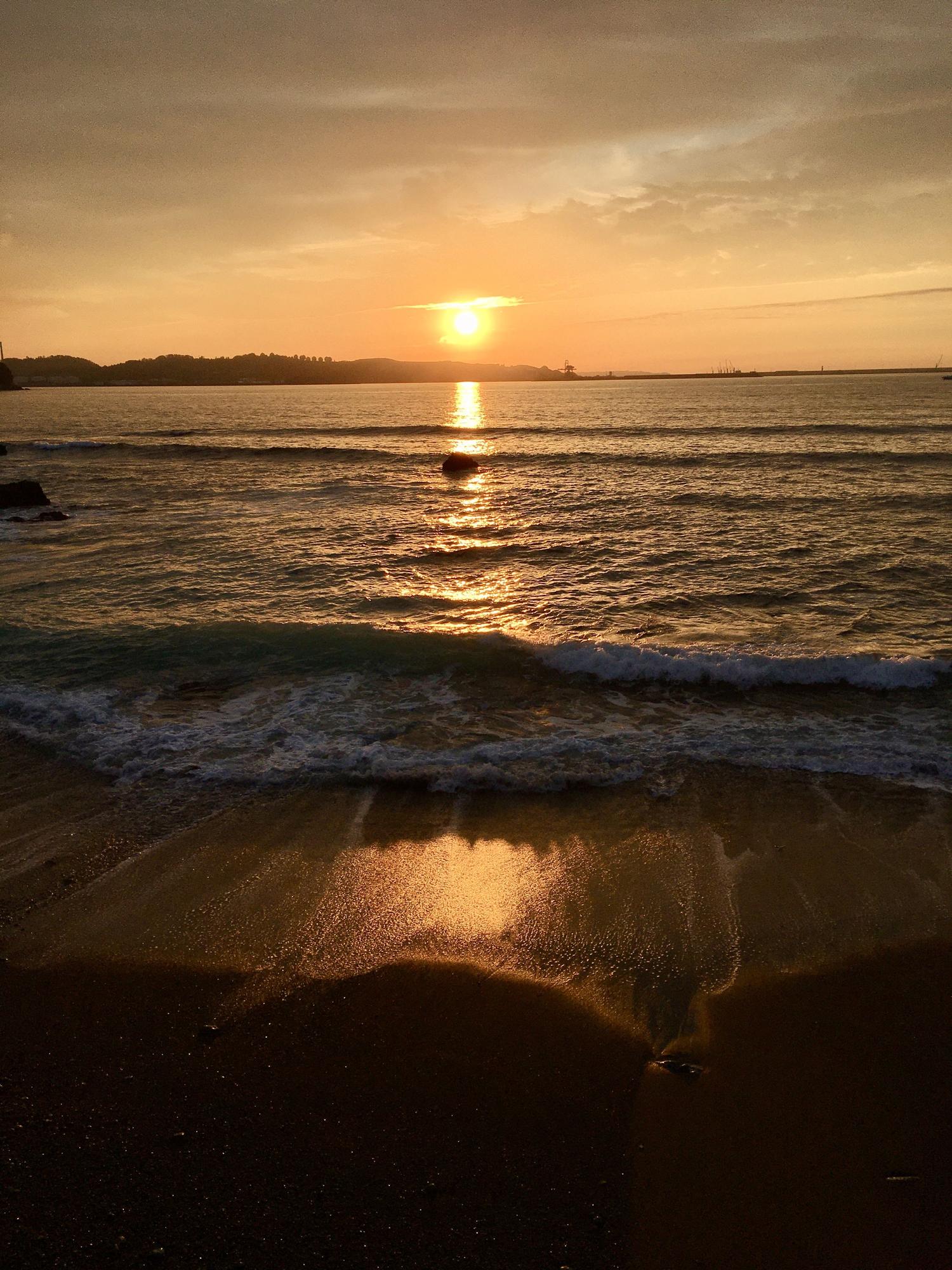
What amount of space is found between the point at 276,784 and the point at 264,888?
2.02 meters

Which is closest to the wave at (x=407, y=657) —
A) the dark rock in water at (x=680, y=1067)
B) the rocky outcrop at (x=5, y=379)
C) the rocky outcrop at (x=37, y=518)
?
the dark rock in water at (x=680, y=1067)

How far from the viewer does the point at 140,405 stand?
11381 cm

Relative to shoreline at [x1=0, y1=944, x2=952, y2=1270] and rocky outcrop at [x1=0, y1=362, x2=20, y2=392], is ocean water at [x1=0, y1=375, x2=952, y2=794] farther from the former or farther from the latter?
rocky outcrop at [x1=0, y1=362, x2=20, y2=392]

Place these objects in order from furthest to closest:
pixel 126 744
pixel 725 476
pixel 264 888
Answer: pixel 725 476 → pixel 126 744 → pixel 264 888

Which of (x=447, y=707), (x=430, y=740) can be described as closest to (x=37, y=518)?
(x=447, y=707)

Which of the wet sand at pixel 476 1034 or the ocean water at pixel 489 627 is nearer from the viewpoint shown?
the wet sand at pixel 476 1034

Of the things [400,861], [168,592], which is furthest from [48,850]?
[168,592]

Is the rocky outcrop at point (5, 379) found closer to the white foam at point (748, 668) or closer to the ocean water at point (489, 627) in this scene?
the ocean water at point (489, 627)

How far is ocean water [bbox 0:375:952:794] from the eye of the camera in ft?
30.1

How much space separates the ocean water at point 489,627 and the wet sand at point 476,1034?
145cm

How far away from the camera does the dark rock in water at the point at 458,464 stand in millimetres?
38469

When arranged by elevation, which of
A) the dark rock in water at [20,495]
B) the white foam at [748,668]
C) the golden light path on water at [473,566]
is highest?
the dark rock in water at [20,495]

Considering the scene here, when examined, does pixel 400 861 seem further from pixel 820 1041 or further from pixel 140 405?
pixel 140 405

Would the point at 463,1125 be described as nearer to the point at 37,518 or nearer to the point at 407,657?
the point at 407,657
